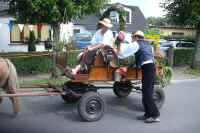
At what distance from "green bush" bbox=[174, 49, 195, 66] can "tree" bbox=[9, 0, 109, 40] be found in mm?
6436

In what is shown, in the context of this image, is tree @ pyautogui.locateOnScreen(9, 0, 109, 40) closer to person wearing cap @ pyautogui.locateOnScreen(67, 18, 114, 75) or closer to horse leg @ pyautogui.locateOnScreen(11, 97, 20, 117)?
person wearing cap @ pyautogui.locateOnScreen(67, 18, 114, 75)

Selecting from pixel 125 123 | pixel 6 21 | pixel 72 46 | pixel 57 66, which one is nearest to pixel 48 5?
pixel 72 46

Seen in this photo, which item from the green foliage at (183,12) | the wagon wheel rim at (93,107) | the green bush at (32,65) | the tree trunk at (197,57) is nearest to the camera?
the wagon wheel rim at (93,107)

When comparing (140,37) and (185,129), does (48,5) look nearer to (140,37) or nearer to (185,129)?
(140,37)

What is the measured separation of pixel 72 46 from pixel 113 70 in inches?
122

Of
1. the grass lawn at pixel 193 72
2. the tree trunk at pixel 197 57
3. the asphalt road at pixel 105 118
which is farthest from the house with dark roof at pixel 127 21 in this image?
the asphalt road at pixel 105 118

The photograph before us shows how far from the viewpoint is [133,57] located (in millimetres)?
6250

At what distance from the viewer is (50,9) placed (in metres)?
9.09

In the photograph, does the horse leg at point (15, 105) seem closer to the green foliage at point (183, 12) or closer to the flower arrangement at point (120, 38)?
the flower arrangement at point (120, 38)

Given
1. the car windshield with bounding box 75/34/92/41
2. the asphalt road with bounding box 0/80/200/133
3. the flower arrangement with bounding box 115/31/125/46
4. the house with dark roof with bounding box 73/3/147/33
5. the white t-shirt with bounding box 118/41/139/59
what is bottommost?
the asphalt road with bounding box 0/80/200/133

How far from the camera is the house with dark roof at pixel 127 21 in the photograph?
93.5ft

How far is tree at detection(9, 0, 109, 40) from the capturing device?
8938 millimetres

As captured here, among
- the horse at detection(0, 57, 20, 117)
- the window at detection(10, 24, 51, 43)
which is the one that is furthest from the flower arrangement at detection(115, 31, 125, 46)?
the window at detection(10, 24, 51, 43)

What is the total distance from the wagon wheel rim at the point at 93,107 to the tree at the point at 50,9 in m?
4.15
